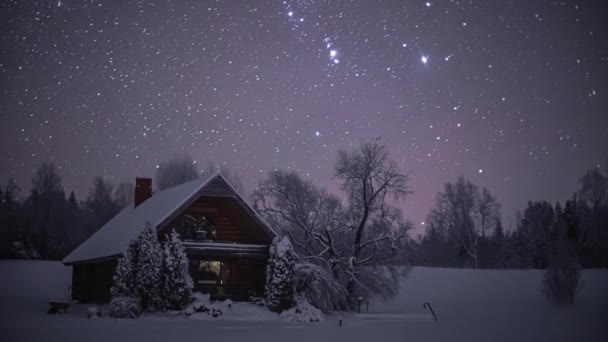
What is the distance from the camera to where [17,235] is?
212ft

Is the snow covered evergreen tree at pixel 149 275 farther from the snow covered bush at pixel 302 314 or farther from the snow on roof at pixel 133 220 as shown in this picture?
the snow covered bush at pixel 302 314

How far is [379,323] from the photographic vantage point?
1081 inches

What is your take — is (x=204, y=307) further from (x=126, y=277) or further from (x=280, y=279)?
(x=280, y=279)

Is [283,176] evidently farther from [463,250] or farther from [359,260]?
[463,250]

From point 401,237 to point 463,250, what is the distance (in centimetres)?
4328

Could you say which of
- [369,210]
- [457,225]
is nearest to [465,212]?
[457,225]

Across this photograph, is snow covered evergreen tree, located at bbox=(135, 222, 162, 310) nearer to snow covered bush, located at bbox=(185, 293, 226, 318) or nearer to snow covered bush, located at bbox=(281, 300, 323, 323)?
snow covered bush, located at bbox=(185, 293, 226, 318)

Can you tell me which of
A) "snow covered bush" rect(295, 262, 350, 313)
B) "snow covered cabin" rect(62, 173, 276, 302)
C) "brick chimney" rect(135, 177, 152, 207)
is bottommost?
"snow covered bush" rect(295, 262, 350, 313)

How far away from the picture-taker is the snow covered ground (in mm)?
19266

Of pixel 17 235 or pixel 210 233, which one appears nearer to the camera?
pixel 210 233

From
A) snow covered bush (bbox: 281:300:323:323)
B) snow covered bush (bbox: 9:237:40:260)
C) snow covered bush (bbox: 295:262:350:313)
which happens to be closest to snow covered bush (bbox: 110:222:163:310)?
snow covered bush (bbox: 281:300:323:323)

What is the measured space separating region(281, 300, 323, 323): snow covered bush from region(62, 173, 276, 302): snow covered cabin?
403cm

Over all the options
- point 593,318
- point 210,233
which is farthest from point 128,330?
point 593,318

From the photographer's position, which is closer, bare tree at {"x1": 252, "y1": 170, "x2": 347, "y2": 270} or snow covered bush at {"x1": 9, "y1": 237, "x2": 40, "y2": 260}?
bare tree at {"x1": 252, "y1": 170, "x2": 347, "y2": 270}
